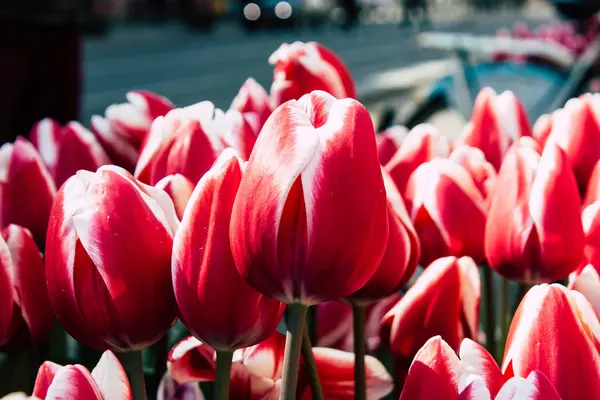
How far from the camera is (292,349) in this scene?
55cm

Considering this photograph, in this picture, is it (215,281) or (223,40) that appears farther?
(223,40)

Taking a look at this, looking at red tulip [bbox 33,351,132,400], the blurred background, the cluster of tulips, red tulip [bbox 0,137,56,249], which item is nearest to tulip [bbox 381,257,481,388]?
the cluster of tulips

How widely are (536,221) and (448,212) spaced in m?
0.11

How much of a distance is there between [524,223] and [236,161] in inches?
9.0

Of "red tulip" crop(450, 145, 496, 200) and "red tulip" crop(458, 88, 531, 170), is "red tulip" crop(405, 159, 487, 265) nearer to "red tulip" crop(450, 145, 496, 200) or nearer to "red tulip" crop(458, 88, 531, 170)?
"red tulip" crop(450, 145, 496, 200)

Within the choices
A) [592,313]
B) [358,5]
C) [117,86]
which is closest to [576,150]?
[592,313]

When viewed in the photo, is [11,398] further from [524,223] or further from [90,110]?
[90,110]

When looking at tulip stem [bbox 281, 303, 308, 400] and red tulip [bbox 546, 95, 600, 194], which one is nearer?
tulip stem [bbox 281, 303, 308, 400]

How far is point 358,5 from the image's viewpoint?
2491 cm

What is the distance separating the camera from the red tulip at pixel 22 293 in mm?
674

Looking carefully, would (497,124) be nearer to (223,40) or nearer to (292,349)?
(292,349)

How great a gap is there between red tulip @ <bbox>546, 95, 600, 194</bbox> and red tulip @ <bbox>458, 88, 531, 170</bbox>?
9 centimetres

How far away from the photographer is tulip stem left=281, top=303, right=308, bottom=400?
1.82 feet

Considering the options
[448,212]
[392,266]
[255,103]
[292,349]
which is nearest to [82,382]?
[292,349]
